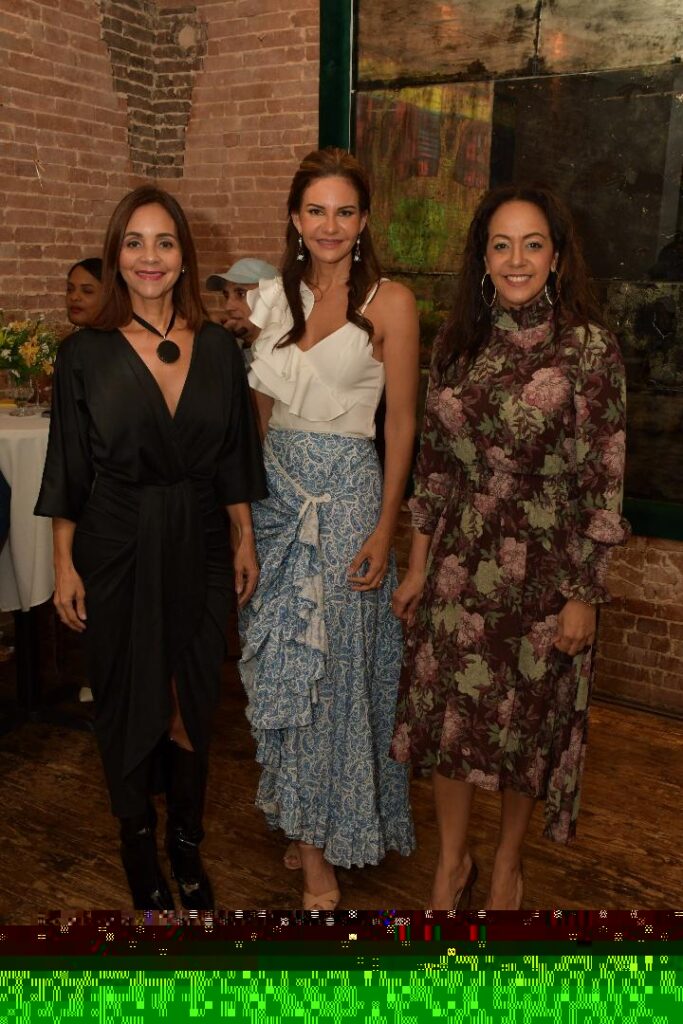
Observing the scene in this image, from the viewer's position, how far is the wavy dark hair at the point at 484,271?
1.96 meters

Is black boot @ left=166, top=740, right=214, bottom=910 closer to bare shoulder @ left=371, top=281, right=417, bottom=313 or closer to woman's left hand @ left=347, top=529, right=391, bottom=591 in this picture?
woman's left hand @ left=347, top=529, right=391, bottom=591

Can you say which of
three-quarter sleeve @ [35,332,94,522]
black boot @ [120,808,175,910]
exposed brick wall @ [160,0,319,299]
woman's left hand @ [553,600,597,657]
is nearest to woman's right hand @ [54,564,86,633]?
three-quarter sleeve @ [35,332,94,522]

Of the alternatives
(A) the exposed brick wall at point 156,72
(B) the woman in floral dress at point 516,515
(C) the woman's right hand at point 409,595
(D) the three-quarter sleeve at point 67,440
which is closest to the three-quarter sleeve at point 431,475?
(B) the woman in floral dress at point 516,515

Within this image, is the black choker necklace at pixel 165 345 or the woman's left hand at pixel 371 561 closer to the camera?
the black choker necklace at pixel 165 345

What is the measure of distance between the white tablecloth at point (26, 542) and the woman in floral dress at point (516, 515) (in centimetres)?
173

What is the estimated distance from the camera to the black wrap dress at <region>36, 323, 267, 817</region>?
2055mm

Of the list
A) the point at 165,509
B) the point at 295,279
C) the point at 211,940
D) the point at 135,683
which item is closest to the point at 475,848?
the point at 135,683

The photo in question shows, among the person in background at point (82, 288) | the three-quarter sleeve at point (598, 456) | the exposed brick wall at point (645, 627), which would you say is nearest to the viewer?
the three-quarter sleeve at point (598, 456)

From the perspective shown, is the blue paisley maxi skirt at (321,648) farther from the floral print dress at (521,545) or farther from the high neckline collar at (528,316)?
the high neckline collar at (528,316)

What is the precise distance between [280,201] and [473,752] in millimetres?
3637

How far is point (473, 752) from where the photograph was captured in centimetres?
210

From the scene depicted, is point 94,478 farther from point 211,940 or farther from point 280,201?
point 280,201

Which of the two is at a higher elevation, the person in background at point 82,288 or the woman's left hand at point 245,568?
the person in background at point 82,288

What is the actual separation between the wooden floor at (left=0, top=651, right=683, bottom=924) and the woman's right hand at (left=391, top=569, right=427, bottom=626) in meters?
0.79
